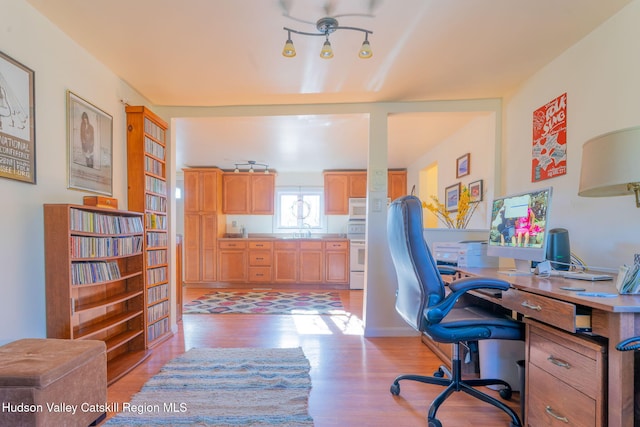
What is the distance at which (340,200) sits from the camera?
548cm

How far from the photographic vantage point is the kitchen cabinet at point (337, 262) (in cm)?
505

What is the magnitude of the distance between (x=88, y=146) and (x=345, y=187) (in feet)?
13.4

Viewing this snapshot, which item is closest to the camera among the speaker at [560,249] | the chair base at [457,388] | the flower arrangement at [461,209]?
the chair base at [457,388]

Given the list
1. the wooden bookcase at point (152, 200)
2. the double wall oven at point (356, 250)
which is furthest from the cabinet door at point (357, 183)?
the wooden bookcase at point (152, 200)

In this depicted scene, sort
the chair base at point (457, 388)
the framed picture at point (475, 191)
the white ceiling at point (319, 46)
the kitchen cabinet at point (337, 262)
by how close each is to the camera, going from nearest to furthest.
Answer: the chair base at point (457, 388) < the white ceiling at point (319, 46) < the framed picture at point (475, 191) < the kitchen cabinet at point (337, 262)

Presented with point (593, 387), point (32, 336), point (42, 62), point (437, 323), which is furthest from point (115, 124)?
point (593, 387)

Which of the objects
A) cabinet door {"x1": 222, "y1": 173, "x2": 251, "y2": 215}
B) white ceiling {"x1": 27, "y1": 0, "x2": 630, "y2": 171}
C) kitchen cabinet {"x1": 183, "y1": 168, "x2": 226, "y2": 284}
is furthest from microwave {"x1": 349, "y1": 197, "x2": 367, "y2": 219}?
kitchen cabinet {"x1": 183, "y1": 168, "x2": 226, "y2": 284}

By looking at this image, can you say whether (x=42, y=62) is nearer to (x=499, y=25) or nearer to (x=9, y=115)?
(x=9, y=115)

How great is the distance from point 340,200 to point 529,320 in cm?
427

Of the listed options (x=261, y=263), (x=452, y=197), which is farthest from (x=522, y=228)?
(x=261, y=263)

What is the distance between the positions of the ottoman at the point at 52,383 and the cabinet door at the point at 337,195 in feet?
14.1

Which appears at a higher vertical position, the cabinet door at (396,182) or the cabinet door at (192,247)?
the cabinet door at (396,182)

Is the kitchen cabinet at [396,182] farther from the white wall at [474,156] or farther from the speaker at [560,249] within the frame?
the speaker at [560,249]

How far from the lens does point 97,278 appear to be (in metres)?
1.88
